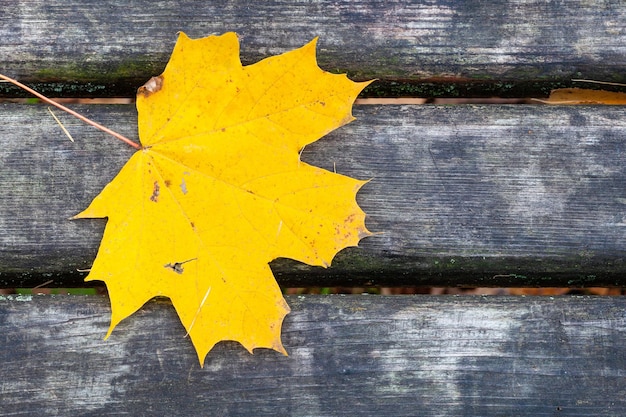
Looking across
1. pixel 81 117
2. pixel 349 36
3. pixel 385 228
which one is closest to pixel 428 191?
pixel 385 228

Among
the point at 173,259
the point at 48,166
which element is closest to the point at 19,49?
the point at 48,166

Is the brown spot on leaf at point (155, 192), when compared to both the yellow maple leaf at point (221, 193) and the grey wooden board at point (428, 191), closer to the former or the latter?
the yellow maple leaf at point (221, 193)

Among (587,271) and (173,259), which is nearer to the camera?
(173,259)

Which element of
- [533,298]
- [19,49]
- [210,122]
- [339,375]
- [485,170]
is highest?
[19,49]

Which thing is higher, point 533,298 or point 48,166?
point 48,166

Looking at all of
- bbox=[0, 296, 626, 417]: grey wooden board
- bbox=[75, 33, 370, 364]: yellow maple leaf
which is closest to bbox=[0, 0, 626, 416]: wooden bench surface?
bbox=[0, 296, 626, 417]: grey wooden board

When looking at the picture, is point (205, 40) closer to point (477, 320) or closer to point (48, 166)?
point (48, 166)

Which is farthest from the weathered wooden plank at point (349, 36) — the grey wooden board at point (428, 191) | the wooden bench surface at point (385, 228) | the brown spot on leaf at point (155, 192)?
the brown spot on leaf at point (155, 192)
